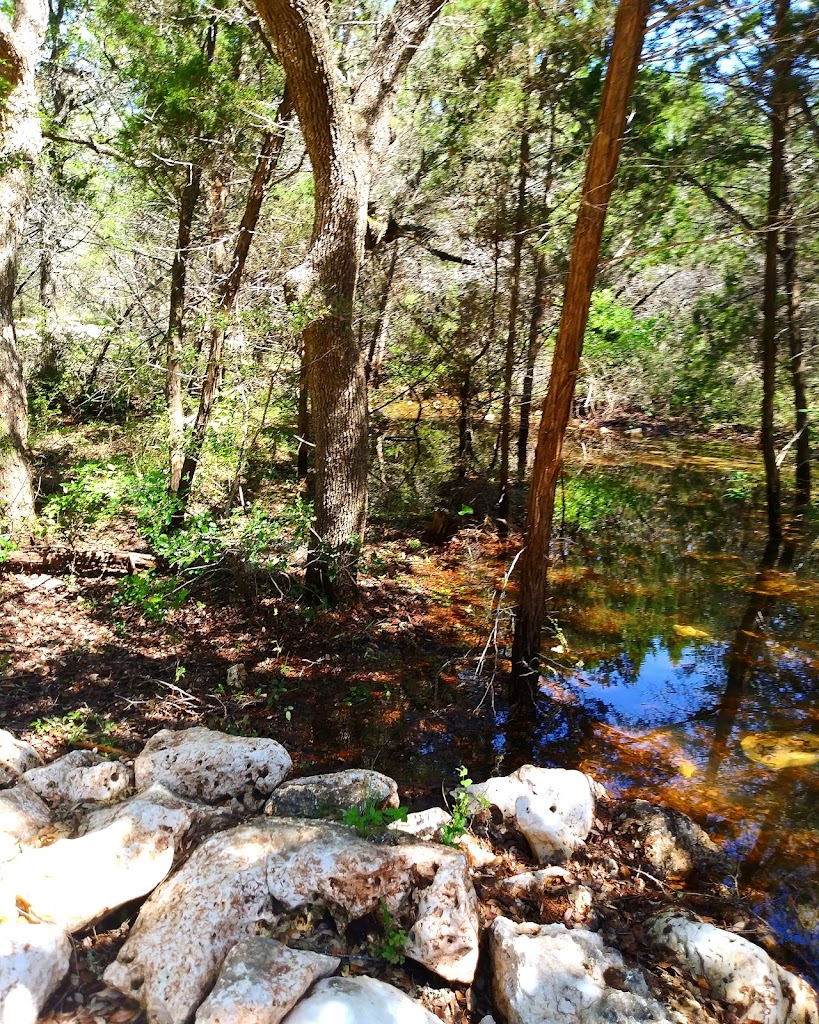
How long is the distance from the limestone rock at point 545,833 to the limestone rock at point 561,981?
2.27 ft

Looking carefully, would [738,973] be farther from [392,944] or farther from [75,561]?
[75,561]

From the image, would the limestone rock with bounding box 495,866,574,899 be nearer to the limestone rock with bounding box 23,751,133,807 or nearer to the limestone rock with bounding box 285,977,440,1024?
the limestone rock with bounding box 285,977,440,1024

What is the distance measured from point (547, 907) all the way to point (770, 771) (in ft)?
8.61

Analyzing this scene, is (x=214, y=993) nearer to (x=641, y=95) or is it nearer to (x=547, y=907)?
Result: (x=547, y=907)

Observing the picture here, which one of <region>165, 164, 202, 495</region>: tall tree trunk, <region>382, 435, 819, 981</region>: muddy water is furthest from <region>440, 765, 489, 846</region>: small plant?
<region>165, 164, 202, 495</region>: tall tree trunk

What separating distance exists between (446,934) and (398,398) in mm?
8047

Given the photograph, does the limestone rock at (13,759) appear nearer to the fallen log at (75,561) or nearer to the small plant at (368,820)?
the small plant at (368,820)

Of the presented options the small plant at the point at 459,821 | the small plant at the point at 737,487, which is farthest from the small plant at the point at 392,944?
the small plant at the point at 737,487

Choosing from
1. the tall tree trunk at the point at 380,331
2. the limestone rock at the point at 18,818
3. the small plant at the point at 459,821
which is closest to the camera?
the limestone rock at the point at 18,818

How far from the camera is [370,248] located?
28.3ft

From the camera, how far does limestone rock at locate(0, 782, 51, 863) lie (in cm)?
295

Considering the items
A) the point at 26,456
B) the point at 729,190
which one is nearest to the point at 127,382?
the point at 26,456

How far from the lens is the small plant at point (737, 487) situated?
488 inches

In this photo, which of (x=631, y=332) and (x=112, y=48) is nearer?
(x=112, y=48)
